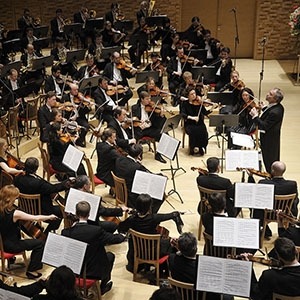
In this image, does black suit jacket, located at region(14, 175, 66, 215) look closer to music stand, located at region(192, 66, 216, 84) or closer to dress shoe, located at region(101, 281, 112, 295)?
dress shoe, located at region(101, 281, 112, 295)

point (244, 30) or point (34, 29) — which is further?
point (244, 30)

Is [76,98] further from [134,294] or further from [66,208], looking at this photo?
[134,294]

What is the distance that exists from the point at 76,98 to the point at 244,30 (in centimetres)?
956

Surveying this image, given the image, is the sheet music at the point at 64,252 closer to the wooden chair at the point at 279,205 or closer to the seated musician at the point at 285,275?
the seated musician at the point at 285,275

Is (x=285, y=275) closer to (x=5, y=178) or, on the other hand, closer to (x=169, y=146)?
(x=169, y=146)

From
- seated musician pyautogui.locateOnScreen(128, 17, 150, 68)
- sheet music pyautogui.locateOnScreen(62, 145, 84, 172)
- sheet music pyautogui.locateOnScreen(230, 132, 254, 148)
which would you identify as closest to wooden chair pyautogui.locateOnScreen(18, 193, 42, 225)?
sheet music pyautogui.locateOnScreen(62, 145, 84, 172)

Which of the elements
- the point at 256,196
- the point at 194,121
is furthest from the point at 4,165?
the point at 194,121

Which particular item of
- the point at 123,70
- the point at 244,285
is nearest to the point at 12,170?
the point at 244,285

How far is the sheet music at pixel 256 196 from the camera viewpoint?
21.7 ft

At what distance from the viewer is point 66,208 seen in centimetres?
639

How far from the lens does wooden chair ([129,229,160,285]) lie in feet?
20.0

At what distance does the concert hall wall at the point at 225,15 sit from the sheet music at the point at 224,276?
14353mm

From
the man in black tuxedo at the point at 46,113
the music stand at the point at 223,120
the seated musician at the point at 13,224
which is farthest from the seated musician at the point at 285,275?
the man in black tuxedo at the point at 46,113

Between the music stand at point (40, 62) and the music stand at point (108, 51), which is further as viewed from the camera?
the music stand at point (108, 51)
